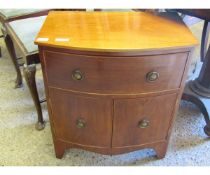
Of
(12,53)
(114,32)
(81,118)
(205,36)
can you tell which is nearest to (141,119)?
(81,118)

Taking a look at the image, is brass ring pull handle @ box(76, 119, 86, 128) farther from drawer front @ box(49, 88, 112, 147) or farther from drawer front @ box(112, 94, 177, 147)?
drawer front @ box(112, 94, 177, 147)

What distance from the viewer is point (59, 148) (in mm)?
1205

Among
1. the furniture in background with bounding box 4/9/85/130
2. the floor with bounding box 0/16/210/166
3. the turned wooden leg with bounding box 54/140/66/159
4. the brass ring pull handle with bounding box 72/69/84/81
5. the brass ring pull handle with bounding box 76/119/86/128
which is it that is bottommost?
the floor with bounding box 0/16/210/166

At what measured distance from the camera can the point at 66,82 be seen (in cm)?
91

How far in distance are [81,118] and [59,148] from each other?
0.28 m

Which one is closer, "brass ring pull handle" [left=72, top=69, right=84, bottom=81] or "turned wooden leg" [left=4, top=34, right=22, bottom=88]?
"brass ring pull handle" [left=72, top=69, right=84, bottom=81]

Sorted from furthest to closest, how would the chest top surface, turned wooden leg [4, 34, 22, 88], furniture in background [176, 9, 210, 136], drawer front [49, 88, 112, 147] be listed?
turned wooden leg [4, 34, 22, 88], furniture in background [176, 9, 210, 136], drawer front [49, 88, 112, 147], the chest top surface

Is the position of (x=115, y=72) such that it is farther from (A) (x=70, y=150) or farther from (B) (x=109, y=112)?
(A) (x=70, y=150)

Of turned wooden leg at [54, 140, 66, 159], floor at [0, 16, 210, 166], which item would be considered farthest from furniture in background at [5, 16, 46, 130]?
turned wooden leg at [54, 140, 66, 159]

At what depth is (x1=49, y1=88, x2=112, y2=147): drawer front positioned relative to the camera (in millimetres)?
963

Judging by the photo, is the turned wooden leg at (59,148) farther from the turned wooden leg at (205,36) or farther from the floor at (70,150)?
the turned wooden leg at (205,36)

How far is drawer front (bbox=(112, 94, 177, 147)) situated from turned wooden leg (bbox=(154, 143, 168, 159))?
0.05m
